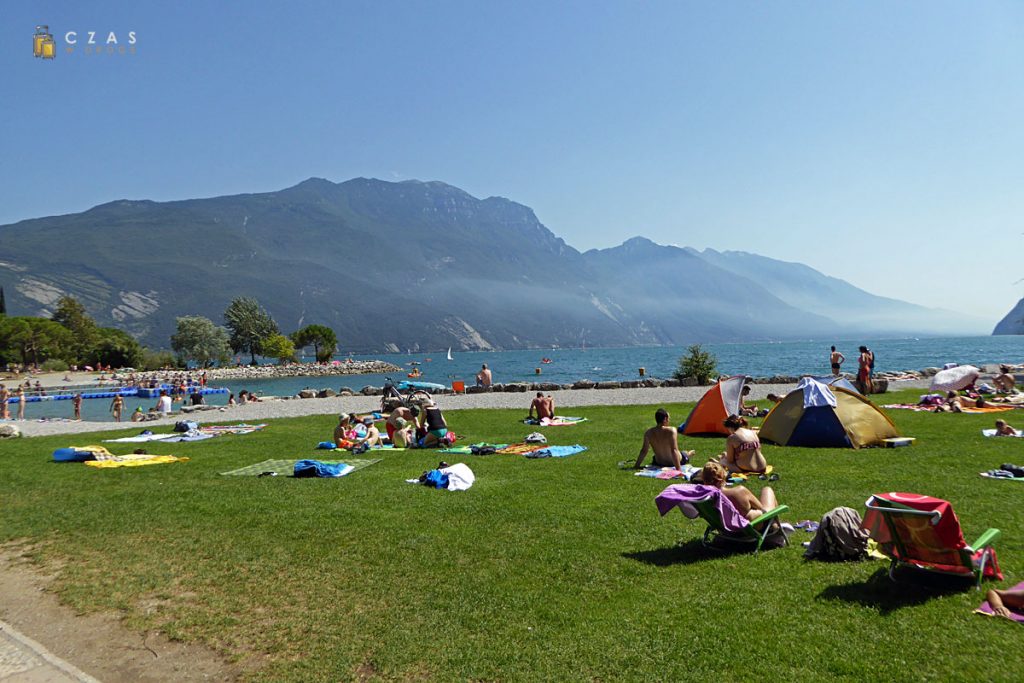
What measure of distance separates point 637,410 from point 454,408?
8329mm

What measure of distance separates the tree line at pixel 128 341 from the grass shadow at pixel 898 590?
11052 cm

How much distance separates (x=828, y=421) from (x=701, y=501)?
331 inches

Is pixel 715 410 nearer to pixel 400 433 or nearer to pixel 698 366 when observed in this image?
pixel 400 433

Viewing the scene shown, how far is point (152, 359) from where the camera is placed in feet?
347

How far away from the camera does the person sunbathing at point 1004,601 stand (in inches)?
200

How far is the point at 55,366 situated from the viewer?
93000mm

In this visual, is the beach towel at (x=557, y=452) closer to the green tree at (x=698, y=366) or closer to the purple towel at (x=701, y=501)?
the purple towel at (x=701, y=501)

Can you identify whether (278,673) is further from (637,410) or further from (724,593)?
(637,410)

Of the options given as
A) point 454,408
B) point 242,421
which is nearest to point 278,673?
point 242,421

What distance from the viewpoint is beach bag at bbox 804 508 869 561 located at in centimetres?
654

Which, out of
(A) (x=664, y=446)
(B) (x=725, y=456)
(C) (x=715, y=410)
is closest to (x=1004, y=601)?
(B) (x=725, y=456)

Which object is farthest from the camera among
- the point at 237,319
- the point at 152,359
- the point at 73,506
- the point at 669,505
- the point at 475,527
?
the point at 237,319

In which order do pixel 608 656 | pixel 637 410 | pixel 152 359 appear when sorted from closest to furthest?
pixel 608 656, pixel 637 410, pixel 152 359

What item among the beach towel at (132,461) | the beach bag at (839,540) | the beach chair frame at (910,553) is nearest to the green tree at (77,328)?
the beach towel at (132,461)
